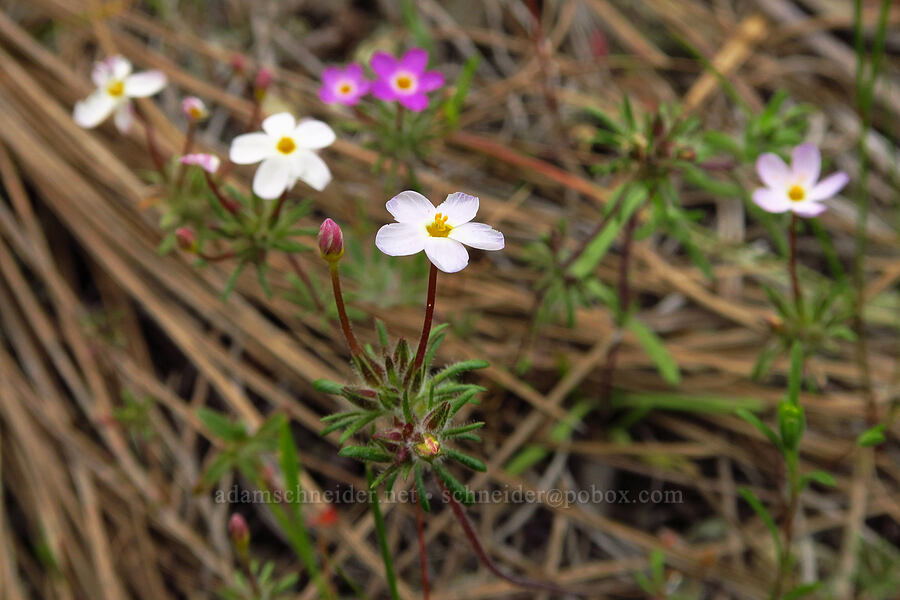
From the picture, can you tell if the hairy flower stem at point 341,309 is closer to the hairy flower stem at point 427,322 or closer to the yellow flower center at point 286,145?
the hairy flower stem at point 427,322

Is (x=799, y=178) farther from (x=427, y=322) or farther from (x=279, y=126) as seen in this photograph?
(x=279, y=126)

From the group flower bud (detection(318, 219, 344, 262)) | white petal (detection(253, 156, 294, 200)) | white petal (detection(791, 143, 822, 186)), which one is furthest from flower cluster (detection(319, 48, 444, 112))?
white petal (detection(791, 143, 822, 186))

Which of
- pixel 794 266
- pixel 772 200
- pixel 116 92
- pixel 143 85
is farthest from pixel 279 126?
pixel 794 266

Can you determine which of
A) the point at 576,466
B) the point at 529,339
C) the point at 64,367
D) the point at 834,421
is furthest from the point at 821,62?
the point at 64,367

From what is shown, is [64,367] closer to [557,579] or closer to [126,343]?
[126,343]

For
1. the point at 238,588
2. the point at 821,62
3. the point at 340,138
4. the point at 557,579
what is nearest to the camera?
the point at 238,588

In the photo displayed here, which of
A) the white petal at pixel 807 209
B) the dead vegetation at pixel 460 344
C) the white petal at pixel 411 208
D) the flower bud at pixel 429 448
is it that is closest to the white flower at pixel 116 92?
the dead vegetation at pixel 460 344
